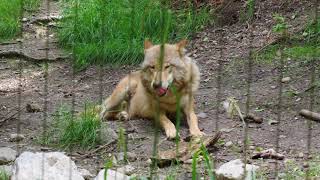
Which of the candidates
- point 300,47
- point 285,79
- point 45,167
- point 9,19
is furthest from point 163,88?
point 9,19

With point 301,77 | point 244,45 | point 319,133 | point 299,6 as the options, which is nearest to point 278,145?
point 319,133

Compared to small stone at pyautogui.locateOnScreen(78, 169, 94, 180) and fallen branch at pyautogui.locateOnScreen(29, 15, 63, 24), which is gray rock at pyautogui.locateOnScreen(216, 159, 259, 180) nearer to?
small stone at pyautogui.locateOnScreen(78, 169, 94, 180)

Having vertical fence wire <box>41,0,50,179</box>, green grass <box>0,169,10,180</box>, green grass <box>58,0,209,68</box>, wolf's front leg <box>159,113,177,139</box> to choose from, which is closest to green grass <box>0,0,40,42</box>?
vertical fence wire <box>41,0,50,179</box>

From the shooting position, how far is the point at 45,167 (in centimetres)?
378

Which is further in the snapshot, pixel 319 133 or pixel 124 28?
pixel 124 28

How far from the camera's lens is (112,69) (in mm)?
8055

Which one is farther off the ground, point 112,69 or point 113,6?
point 113,6

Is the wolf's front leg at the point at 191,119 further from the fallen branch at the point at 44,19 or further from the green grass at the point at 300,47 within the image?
the fallen branch at the point at 44,19

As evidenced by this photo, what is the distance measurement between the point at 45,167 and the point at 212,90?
3441 millimetres

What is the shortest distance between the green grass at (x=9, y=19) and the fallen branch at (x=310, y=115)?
508 centimetres

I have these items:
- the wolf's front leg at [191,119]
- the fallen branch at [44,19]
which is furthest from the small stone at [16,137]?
the fallen branch at [44,19]

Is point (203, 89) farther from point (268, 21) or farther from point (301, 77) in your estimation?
point (268, 21)

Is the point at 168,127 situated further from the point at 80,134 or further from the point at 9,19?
the point at 9,19

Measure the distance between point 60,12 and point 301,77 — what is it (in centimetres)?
446
